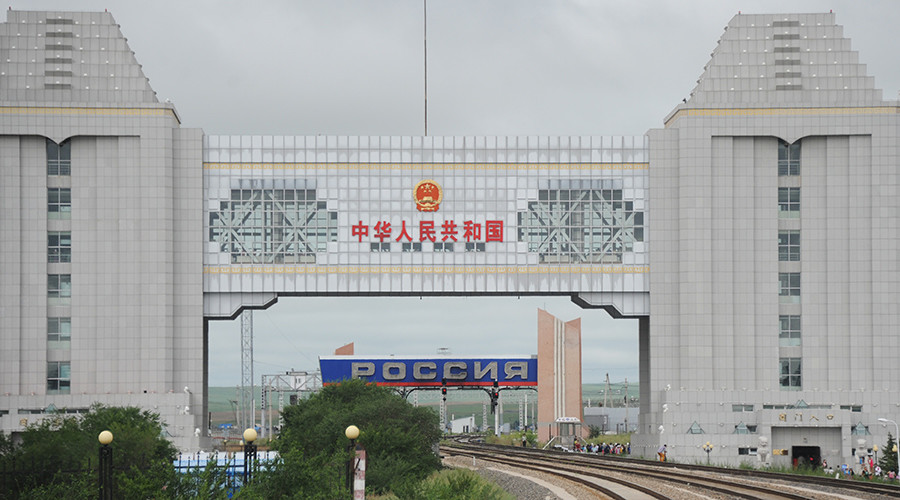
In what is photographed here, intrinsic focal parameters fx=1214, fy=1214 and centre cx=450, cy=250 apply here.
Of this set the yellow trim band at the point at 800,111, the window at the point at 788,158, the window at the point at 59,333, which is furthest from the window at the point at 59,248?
the window at the point at 788,158

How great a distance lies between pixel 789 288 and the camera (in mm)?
74750

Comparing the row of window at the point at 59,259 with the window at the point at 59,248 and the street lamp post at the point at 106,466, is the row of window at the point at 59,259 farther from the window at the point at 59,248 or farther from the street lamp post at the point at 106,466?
the street lamp post at the point at 106,466

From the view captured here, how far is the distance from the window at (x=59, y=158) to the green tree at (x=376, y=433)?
20377mm

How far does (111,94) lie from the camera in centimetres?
7400

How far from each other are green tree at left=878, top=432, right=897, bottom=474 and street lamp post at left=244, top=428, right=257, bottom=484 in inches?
1545

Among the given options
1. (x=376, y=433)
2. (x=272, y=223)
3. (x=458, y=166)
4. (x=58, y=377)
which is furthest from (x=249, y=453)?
(x=458, y=166)

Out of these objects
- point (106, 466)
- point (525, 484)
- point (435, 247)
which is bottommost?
point (525, 484)

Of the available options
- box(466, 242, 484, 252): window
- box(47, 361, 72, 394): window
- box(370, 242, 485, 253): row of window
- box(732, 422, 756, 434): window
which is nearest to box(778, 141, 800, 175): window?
box(732, 422, 756, 434): window

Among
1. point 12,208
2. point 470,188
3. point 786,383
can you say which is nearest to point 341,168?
point 470,188

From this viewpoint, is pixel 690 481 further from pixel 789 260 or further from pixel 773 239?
pixel 789 260

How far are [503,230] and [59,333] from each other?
27696 millimetres

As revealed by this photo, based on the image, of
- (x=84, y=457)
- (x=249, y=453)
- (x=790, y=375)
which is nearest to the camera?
(x=249, y=453)

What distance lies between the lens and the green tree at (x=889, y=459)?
6419 cm

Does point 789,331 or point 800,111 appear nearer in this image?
point 800,111
